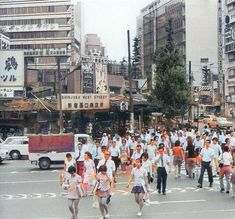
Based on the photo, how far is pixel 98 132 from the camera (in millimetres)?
50375

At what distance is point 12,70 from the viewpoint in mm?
51312

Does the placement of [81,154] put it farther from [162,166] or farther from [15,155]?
[15,155]

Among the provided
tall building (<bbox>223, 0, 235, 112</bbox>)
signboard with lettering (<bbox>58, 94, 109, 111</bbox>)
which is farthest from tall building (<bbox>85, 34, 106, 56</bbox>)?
signboard with lettering (<bbox>58, 94, 109, 111</bbox>)

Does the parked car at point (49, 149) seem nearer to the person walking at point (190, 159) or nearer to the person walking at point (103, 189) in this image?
the person walking at point (190, 159)

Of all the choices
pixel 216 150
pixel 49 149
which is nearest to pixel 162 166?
pixel 216 150

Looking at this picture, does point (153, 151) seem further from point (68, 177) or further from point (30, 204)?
point (68, 177)

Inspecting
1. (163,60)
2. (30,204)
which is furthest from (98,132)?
(30,204)

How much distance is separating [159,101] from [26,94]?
12.9 m

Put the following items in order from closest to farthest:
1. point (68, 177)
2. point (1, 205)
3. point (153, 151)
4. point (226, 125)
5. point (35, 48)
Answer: point (68, 177), point (1, 205), point (153, 151), point (226, 125), point (35, 48)

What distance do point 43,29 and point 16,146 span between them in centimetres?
5961

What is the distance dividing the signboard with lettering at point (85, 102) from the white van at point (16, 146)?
10.0 m

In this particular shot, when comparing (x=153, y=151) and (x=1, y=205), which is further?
(x=153, y=151)

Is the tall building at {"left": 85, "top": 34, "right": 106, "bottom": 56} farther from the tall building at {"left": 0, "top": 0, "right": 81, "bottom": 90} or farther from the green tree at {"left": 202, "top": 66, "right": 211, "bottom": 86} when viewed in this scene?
the tall building at {"left": 0, "top": 0, "right": 81, "bottom": 90}

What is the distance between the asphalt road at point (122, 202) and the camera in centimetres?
1493
